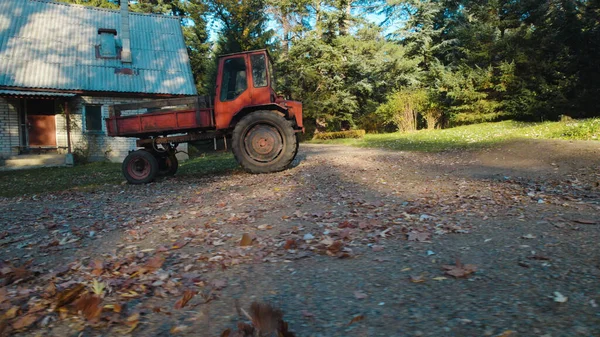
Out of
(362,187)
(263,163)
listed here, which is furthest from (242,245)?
(263,163)

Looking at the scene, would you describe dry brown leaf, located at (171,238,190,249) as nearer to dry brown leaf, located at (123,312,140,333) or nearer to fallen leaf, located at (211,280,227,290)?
fallen leaf, located at (211,280,227,290)

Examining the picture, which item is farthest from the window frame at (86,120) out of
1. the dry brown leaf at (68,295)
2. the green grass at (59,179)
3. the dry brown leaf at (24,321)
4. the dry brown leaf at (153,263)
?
the dry brown leaf at (24,321)

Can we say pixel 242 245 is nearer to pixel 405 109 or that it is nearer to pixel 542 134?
pixel 542 134

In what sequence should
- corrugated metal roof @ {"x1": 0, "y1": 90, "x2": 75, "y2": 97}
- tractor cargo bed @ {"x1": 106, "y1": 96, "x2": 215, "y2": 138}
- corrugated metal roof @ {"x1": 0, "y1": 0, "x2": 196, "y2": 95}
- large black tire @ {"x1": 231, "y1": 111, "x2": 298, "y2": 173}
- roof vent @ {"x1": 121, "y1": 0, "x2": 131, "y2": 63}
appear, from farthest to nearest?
roof vent @ {"x1": 121, "y1": 0, "x2": 131, "y2": 63} → corrugated metal roof @ {"x1": 0, "y1": 0, "x2": 196, "y2": 95} → corrugated metal roof @ {"x1": 0, "y1": 90, "x2": 75, "y2": 97} → tractor cargo bed @ {"x1": 106, "y1": 96, "x2": 215, "y2": 138} → large black tire @ {"x1": 231, "y1": 111, "x2": 298, "y2": 173}

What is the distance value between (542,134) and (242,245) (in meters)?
11.7

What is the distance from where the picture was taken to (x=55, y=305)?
2428 millimetres

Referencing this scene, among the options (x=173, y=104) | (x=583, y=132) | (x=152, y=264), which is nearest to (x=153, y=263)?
(x=152, y=264)

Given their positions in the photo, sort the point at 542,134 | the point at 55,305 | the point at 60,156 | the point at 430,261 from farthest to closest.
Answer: the point at 60,156 < the point at 542,134 < the point at 430,261 < the point at 55,305

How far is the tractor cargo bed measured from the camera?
8492 millimetres

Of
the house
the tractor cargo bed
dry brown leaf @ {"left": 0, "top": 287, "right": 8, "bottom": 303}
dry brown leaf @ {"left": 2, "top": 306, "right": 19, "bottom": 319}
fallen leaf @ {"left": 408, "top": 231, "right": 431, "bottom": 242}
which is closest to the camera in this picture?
dry brown leaf @ {"left": 2, "top": 306, "right": 19, "bottom": 319}

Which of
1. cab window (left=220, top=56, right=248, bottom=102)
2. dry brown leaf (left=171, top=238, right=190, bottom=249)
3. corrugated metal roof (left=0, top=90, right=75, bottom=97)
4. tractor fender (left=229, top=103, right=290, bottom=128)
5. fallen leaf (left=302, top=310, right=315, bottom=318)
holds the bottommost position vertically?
fallen leaf (left=302, top=310, right=315, bottom=318)

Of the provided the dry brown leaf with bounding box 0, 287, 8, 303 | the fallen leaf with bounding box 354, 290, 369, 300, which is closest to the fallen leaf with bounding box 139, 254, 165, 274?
the dry brown leaf with bounding box 0, 287, 8, 303

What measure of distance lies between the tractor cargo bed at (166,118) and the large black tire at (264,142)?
90cm

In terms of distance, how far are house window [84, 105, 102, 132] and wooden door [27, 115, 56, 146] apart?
1.37m
